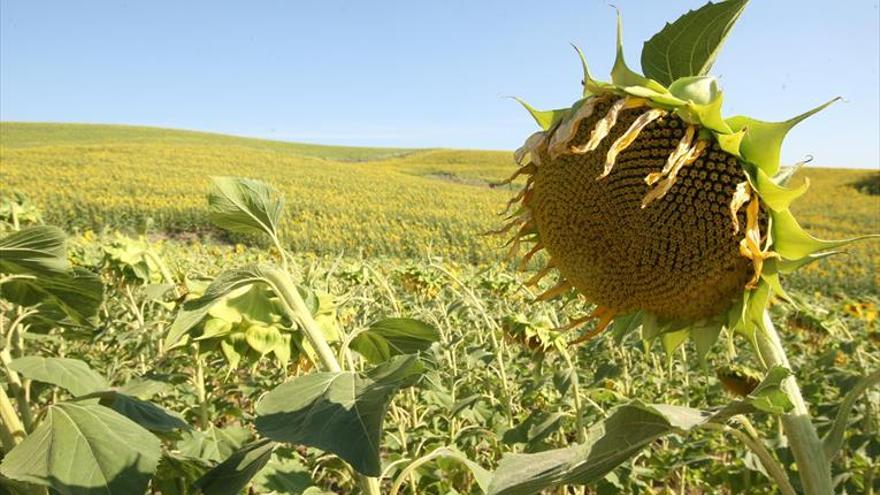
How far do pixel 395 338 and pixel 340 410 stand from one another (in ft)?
1.32

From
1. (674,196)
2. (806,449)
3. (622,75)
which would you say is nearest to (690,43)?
(622,75)

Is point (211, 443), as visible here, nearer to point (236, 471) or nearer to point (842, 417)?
point (236, 471)

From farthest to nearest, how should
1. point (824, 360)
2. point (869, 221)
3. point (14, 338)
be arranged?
point (869, 221)
point (824, 360)
point (14, 338)

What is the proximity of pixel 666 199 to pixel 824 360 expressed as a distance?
237 centimetres

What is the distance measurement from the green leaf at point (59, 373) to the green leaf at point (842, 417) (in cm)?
149

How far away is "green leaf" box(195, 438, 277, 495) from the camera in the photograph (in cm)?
104

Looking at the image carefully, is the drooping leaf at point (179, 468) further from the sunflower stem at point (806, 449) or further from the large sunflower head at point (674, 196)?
the sunflower stem at point (806, 449)

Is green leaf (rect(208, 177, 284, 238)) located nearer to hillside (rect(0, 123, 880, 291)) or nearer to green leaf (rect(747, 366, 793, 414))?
green leaf (rect(747, 366, 793, 414))

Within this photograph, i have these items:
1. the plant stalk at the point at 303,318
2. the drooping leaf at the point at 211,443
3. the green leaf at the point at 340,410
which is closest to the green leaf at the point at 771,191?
the green leaf at the point at 340,410

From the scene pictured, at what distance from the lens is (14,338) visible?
1.97 metres

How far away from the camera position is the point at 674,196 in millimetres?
944

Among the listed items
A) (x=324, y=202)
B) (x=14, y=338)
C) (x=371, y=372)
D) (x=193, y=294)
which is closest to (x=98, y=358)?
(x=14, y=338)

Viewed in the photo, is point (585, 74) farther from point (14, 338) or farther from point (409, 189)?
point (409, 189)

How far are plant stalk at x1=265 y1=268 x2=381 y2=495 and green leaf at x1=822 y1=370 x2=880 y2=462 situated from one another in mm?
655
